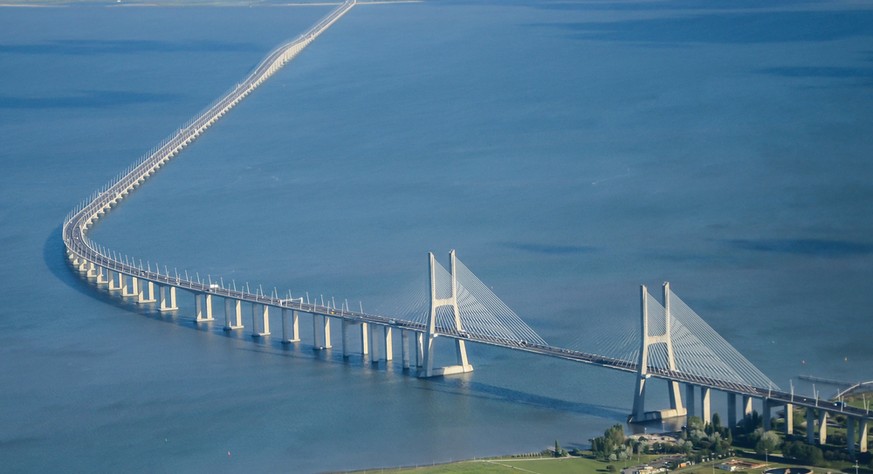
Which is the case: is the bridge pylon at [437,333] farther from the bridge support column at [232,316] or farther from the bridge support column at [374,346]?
the bridge support column at [232,316]

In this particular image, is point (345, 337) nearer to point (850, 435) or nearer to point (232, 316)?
point (232, 316)

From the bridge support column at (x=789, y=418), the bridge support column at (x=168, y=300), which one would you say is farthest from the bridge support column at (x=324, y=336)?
the bridge support column at (x=789, y=418)

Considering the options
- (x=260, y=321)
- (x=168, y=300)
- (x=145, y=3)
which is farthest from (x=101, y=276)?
(x=145, y=3)

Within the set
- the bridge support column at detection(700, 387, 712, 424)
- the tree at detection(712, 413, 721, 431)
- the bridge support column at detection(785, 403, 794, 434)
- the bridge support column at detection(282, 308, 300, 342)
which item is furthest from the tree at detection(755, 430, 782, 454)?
the bridge support column at detection(282, 308, 300, 342)

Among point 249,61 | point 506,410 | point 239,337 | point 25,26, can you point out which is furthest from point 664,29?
point 506,410

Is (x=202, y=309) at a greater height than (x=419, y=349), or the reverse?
(x=202, y=309)

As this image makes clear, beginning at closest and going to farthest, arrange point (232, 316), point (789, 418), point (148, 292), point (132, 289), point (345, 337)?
point (789, 418) < point (345, 337) < point (232, 316) < point (148, 292) < point (132, 289)
